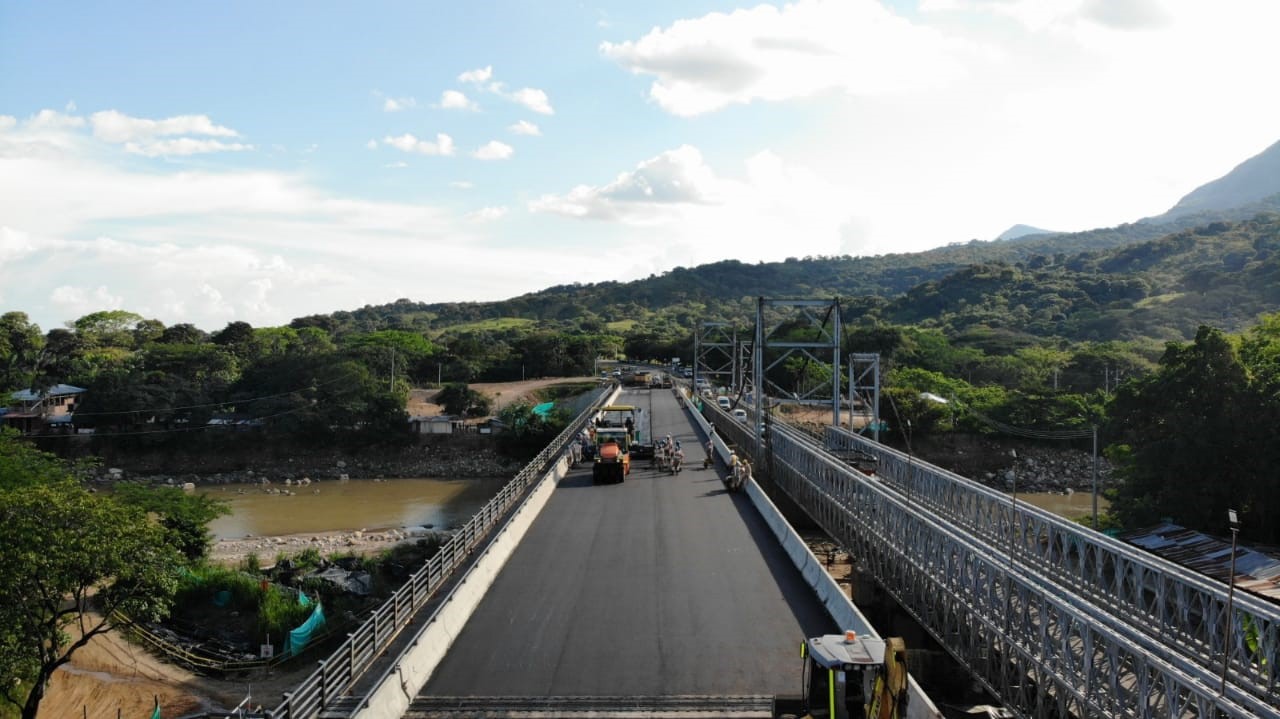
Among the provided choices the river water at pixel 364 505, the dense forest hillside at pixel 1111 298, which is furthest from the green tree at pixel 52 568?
the dense forest hillside at pixel 1111 298

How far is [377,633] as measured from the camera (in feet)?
41.0

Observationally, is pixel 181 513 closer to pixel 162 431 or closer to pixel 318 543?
pixel 318 543

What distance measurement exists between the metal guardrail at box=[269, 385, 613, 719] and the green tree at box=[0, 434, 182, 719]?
1068cm

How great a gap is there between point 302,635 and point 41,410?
63.5 meters

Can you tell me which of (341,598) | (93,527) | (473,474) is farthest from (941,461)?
(93,527)

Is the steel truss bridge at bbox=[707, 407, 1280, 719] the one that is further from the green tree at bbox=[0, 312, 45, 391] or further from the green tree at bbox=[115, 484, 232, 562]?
the green tree at bbox=[0, 312, 45, 391]

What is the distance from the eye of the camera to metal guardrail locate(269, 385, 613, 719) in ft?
33.7

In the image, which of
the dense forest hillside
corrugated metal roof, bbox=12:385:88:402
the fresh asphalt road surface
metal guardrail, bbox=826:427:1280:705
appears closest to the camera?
the fresh asphalt road surface

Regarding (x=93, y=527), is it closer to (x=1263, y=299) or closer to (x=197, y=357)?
(x=197, y=357)

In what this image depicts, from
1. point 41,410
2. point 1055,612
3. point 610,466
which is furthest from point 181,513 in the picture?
point 41,410

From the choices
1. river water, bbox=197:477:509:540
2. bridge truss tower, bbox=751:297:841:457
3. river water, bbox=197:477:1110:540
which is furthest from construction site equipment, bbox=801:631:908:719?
river water, bbox=197:477:509:540

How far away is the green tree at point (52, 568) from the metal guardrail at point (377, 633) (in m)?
10.7

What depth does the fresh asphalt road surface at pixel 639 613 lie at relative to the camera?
478 inches

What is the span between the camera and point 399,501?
57.5 meters
